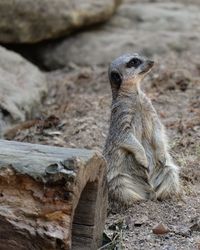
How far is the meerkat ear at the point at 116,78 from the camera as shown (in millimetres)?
4371

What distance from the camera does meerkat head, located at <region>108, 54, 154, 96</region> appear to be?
14.4 feet

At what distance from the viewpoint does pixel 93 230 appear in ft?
11.6

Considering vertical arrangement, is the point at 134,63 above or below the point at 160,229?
Answer: above

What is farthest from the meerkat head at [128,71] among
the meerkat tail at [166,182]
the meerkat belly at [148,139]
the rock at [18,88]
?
the rock at [18,88]

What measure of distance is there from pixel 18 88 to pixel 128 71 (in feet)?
7.32

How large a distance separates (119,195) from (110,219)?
0.16m

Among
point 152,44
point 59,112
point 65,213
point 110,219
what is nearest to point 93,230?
point 65,213

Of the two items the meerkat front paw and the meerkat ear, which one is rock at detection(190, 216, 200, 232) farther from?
the meerkat ear

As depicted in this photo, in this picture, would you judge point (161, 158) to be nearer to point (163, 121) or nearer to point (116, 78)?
point (116, 78)

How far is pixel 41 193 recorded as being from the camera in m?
3.28

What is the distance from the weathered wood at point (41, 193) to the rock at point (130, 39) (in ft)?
14.2

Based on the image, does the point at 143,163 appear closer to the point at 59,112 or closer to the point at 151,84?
the point at 59,112

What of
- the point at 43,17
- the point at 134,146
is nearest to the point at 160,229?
the point at 134,146

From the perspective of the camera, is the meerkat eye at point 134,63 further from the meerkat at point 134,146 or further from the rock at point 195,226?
the rock at point 195,226
